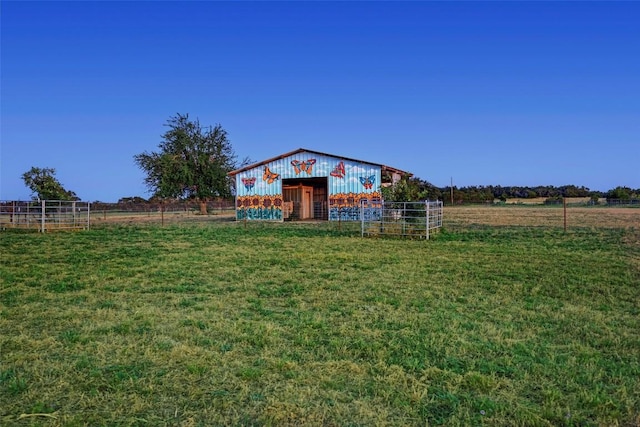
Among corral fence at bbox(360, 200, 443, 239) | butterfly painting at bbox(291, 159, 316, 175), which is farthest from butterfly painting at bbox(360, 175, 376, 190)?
corral fence at bbox(360, 200, 443, 239)

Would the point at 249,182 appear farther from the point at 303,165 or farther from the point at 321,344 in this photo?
the point at 321,344

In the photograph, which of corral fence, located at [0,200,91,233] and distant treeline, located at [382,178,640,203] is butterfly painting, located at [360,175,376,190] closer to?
corral fence, located at [0,200,91,233]

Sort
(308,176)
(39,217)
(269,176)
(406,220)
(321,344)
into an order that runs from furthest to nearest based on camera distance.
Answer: (269,176) → (308,176) → (39,217) → (406,220) → (321,344)

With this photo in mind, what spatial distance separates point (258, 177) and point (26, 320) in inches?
821

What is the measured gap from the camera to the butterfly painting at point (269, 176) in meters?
25.1

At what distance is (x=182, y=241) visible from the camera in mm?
13273

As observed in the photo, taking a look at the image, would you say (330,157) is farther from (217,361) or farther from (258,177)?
(217,361)

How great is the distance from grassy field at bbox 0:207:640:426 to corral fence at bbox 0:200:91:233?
35.9 ft

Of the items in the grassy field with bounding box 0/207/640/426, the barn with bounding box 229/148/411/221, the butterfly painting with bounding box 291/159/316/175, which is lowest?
the grassy field with bounding box 0/207/640/426

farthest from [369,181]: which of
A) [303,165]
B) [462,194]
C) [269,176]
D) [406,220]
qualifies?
[462,194]

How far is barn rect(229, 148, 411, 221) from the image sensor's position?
2338 cm

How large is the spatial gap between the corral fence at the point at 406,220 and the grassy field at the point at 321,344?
5.56 metres

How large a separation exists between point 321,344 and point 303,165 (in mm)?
20760

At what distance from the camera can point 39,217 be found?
18.5 metres
